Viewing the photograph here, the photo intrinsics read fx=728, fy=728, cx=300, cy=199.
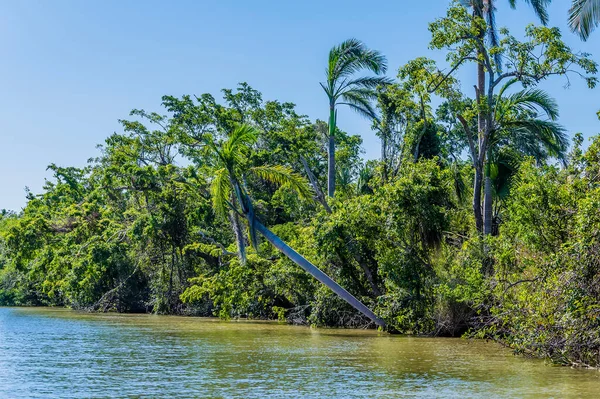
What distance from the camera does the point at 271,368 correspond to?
15.5 metres

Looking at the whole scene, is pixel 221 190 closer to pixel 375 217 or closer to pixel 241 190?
pixel 241 190

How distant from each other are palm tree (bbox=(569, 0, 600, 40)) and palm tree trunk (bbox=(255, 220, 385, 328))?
11.1 m

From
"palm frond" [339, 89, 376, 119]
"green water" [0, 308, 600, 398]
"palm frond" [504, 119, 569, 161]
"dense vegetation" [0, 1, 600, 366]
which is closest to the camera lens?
"green water" [0, 308, 600, 398]

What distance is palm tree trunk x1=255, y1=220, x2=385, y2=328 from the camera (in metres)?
24.9

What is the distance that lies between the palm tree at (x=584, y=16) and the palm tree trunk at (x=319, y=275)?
36.3 ft

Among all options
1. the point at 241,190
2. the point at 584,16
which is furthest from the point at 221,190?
the point at 584,16

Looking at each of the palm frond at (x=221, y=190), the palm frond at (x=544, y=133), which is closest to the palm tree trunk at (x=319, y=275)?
the palm frond at (x=221, y=190)

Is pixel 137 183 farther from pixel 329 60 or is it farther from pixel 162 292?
pixel 329 60

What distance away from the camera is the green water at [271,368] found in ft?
40.5

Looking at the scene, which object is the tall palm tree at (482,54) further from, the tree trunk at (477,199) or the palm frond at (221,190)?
the palm frond at (221,190)

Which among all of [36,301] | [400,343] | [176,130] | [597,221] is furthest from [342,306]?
[36,301]

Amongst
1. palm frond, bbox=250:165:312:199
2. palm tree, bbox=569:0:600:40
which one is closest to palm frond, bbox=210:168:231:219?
palm frond, bbox=250:165:312:199

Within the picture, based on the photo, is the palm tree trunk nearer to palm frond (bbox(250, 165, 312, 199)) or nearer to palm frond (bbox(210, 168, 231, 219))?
palm frond (bbox(210, 168, 231, 219))

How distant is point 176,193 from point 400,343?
68.5 feet
